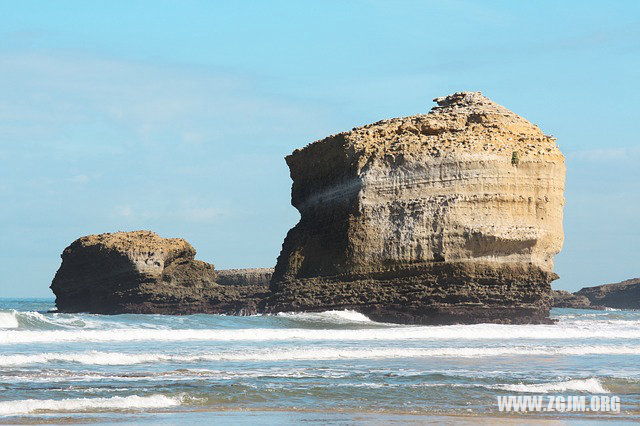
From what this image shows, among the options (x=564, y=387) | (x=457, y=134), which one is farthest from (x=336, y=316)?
(x=564, y=387)

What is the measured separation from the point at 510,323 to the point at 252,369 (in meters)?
20.1

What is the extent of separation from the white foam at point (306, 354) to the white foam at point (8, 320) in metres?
13.6

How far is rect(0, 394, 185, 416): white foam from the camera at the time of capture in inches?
473

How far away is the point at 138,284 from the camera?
54.9 metres

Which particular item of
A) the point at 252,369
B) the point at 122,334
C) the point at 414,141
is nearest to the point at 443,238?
the point at 414,141

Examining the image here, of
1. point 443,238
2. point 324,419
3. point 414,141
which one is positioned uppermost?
point 414,141

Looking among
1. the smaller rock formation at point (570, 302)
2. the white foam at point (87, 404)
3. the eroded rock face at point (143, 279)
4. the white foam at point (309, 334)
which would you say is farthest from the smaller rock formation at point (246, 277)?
the white foam at point (87, 404)

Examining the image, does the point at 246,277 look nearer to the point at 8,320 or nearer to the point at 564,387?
the point at 8,320

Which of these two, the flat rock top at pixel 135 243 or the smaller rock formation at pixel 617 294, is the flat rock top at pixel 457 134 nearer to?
the flat rock top at pixel 135 243

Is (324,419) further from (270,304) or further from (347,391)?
(270,304)

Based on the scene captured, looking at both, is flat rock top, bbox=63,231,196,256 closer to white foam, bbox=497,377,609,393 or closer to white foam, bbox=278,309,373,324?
white foam, bbox=278,309,373,324

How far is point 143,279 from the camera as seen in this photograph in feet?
180

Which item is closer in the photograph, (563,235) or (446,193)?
(446,193)

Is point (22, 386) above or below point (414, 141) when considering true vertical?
below
